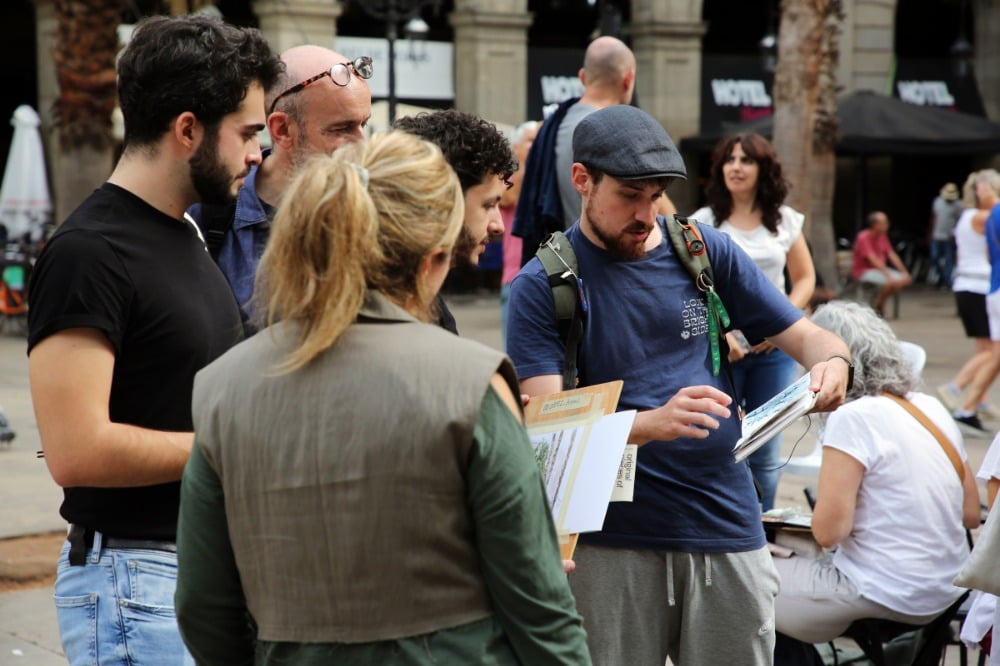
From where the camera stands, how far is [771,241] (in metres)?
6.18

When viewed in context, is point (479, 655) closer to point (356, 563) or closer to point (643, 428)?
point (356, 563)

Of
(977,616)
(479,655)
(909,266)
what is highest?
(479,655)

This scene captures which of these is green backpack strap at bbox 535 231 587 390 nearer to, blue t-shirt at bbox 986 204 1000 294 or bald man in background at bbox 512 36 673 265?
bald man in background at bbox 512 36 673 265

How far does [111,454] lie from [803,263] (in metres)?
4.54

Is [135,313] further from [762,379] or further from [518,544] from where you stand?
[762,379]

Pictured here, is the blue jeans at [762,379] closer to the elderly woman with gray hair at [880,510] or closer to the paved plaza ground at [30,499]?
the paved plaza ground at [30,499]

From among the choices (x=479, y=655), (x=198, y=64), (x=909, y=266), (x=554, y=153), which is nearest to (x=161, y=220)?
(x=198, y=64)

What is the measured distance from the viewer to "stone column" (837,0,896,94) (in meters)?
24.7

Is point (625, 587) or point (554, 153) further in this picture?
point (554, 153)

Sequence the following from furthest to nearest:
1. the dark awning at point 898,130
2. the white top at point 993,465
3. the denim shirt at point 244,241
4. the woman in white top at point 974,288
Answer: the dark awning at point 898,130 → the woman in white top at point 974,288 → the white top at point 993,465 → the denim shirt at point 244,241

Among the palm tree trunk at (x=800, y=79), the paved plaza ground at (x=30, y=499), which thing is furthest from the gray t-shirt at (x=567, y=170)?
the palm tree trunk at (x=800, y=79)

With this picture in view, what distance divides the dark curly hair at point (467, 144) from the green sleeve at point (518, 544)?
3.34 ft

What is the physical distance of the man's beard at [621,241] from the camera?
3.22 metres

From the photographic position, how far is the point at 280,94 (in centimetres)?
328
